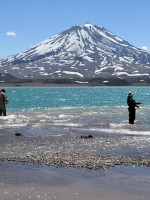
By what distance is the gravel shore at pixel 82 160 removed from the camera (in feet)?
34.1

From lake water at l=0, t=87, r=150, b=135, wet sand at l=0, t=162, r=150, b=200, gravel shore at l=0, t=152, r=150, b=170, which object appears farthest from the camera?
Answer: lake water at l=0, t=87, r=150, b=135

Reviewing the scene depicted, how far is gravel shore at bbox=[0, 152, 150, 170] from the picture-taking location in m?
10.4

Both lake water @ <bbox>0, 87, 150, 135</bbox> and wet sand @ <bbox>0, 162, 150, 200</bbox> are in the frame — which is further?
lake water @ <bbox>0, 87, 150, 135</bbox>

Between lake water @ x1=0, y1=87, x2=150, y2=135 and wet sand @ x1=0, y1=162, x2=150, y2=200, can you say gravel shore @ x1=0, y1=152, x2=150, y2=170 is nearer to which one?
wet sand @ x1=0, y1=162, x2=150, y2=200

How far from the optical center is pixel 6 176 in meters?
9.01

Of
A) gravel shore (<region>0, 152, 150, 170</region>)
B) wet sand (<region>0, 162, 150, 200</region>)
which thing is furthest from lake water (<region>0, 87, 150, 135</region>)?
wet sand (<region>0, 162, 150, 200</region>)

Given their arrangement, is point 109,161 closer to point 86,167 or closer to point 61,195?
point 86,167

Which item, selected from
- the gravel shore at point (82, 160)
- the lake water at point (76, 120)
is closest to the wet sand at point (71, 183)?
the gravel shore at point (82, 160)

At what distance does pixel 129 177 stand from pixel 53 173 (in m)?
2.05

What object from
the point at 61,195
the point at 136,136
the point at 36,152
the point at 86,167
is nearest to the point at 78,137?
the point at 136,136

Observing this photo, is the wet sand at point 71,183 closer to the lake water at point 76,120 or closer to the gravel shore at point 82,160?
the gravel shore at point 82,160

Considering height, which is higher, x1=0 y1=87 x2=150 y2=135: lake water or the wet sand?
x1=0 y1=87 x2=150 y2=135: lake water

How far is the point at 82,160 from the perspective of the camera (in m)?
11.0

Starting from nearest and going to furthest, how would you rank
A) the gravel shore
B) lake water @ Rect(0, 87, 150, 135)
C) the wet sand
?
the wet sand → the gravel shore → lake water @ Rect(0, 87, 150, 135)
